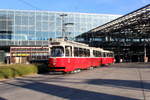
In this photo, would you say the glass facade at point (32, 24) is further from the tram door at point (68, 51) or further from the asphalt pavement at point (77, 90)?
the asphalt pavement at point (77, 90)

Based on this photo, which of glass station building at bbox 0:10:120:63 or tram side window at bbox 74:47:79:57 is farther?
glass station building at bbox 0:10:120:63

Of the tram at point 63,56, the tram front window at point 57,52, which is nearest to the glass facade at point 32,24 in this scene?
the tram at point 63,56

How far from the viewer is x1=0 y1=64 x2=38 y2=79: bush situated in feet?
60.2

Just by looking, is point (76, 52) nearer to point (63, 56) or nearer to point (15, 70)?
point (63, 56)

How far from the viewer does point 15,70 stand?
65.3ft

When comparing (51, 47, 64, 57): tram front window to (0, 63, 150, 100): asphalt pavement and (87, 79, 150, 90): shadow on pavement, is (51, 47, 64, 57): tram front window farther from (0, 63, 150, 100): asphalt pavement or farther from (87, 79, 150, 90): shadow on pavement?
(87, 79, 150, 90): shadow on pavement

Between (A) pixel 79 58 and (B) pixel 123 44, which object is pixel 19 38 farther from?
(A) pixel 79 58

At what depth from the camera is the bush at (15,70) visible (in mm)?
18344

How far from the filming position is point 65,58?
799 inches

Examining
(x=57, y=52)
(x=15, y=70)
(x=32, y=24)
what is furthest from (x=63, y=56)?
(x=32, y=24)

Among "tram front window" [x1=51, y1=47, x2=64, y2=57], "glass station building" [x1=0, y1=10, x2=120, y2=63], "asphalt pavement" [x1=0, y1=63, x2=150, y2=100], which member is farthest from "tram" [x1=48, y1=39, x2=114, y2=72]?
"glass station building" [x1=0, y1=10, x2=120, y2=63]

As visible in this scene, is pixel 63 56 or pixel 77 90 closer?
pixel 77 90

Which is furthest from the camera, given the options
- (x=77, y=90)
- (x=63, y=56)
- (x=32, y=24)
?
(x=32, y=24)

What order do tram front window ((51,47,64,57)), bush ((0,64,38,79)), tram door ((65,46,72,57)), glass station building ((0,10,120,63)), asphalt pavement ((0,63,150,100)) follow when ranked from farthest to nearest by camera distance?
glass station building ((0,10,120,63))
tram door ((65,46,72,57))
tram front window ((51,47,64,57))
bush ((0,64,38,79))
asphalt pavement ((0,63,150,100))
